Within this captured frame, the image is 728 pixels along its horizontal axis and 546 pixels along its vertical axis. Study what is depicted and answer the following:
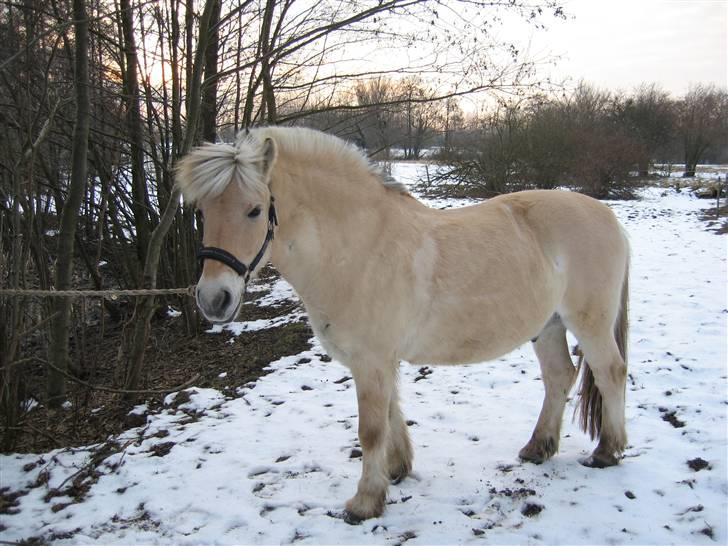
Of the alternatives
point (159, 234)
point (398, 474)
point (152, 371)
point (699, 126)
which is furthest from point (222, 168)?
point (699, 126)

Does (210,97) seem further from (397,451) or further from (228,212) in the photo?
(397,451)

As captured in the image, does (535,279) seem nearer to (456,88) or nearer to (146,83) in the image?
(456,88)

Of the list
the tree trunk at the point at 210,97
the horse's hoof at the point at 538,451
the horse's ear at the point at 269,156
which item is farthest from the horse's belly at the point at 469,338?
the tree trunk at the point at 210,97

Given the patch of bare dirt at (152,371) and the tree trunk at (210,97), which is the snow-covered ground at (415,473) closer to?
the patch of bare dirt at (152,371)

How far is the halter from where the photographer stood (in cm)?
210

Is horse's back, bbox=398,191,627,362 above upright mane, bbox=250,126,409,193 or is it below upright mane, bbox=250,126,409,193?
below

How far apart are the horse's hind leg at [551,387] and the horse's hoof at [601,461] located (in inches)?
8.3

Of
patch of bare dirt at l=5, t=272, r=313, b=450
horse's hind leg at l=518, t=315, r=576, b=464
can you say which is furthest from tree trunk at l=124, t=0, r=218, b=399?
horse's hind leg at l=518, t=315, r=576, b=464

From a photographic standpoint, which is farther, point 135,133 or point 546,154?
point 546,154

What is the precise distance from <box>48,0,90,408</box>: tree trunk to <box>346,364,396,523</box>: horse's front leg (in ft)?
7.69

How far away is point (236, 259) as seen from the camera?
2135 mm

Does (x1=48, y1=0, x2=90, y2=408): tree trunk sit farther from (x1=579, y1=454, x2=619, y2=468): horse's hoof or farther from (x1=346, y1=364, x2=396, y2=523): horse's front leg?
(x1=579, y1=454, x2=619, y2=468): horse's hoof

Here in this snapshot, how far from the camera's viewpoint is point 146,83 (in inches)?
199

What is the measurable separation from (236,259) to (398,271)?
2.94 feet
